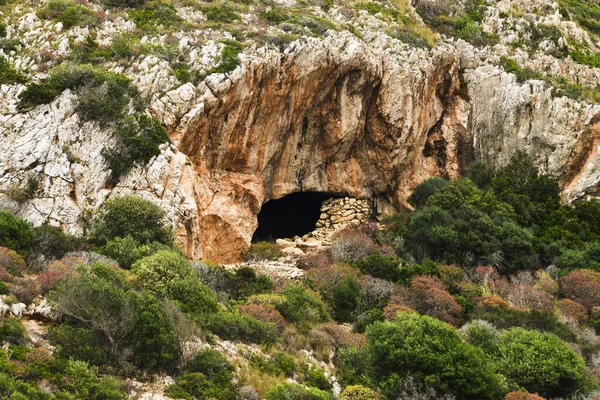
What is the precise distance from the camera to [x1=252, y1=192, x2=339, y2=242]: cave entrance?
36938mm

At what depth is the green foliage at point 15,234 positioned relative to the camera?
70.0 feet

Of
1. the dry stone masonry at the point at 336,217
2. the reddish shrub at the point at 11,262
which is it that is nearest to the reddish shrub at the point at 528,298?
the dry stone masonry at the point at 336,217

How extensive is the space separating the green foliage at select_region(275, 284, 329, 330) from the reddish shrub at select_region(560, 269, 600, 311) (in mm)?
10452

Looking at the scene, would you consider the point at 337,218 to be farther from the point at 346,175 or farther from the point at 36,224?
the point at 36,224

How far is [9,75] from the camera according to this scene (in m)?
27.4

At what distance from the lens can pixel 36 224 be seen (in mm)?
23609

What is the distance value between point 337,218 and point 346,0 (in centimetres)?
1350

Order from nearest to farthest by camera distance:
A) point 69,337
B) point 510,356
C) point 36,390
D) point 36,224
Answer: point 36,390 < point 69,337 < point 510,356 < point 36,224

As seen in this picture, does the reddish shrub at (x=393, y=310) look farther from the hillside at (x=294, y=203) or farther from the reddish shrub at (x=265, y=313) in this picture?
the reddish shrub at (x=265, y=313)

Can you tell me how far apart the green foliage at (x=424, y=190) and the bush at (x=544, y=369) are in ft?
50.9

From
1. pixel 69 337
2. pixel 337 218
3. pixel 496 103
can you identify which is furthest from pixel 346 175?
pixel 69 337

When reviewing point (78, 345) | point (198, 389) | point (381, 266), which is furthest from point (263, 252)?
point (78, 345)

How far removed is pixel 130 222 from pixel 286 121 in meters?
10.4

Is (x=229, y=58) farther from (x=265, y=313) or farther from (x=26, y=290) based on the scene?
(x=26, y=290)
